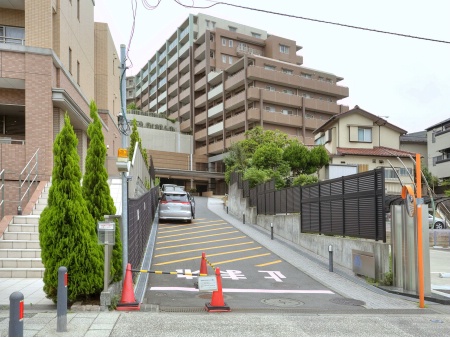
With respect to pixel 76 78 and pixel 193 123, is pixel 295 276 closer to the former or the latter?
pixel 76 78

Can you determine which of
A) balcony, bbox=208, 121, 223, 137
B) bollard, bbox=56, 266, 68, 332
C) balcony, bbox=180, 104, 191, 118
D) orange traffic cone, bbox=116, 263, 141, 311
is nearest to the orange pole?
orange traffic cone, bbox=116, 263, 141, 311

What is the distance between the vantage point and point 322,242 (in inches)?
613

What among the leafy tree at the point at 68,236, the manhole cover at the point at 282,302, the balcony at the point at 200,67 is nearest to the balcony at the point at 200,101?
the balcony at the point at 200,67

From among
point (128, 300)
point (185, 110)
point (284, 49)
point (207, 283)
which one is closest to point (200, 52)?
point (185, 110)

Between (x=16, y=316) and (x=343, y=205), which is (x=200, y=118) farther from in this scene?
(x=16, y=316)

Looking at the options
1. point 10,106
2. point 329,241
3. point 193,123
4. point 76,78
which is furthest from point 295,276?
point 193,123

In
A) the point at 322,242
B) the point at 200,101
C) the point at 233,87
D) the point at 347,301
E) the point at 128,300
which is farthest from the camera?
the point at 200,101

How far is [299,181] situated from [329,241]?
16.1 m

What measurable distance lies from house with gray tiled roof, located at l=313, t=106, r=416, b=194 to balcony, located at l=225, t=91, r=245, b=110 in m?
18.8

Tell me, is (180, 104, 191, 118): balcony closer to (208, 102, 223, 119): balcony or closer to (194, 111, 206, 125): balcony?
(194, 111, 206, 125): balcony

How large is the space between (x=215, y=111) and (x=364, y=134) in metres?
29.7

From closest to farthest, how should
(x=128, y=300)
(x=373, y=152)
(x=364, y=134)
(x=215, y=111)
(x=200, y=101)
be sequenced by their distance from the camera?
(x=128, y=300) < (x=373, y=152) < (x=364, y=134) < (x=215, y=111) < (x=200, y=101)

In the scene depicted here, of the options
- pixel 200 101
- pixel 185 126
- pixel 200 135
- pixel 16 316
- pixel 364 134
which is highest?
pixel 200 101

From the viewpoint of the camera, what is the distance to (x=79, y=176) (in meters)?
8.26
